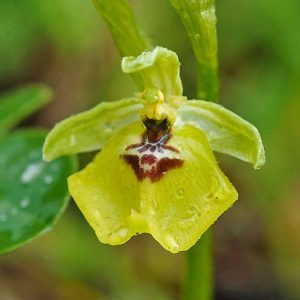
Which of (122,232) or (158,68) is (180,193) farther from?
(158,68)

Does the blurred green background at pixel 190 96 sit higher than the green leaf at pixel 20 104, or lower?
lower

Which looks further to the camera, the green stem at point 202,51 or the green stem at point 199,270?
the green stem at point 199,270

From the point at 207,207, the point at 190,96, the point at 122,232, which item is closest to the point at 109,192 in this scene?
the point at 122,232

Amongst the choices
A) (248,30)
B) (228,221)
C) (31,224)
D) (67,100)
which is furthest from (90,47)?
(31,224)

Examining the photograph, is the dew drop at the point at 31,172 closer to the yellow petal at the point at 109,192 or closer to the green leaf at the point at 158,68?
the yellow petal at the point at 109,192

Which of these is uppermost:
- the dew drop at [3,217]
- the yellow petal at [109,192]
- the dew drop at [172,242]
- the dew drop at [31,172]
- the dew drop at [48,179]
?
the yellow petal at [109,192]

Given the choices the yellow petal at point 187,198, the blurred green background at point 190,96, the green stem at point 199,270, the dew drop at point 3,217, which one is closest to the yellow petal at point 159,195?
the yellow petal at point 187,198
